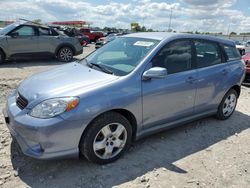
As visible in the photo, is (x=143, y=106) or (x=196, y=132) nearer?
(x=143, y=106)

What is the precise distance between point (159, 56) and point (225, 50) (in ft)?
6.29

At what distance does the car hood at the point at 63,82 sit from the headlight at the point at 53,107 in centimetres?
8

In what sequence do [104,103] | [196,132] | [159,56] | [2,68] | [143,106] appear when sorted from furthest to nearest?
[2,68] < [196,132] < [159,56] < [143,106] < [104,103]

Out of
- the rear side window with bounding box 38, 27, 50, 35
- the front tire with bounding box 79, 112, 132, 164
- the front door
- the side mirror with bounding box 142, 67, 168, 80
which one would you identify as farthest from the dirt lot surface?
the rear side window with bounding box 38, 27, 50, 35

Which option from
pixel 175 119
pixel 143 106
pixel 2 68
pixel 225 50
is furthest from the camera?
pixel 2 68

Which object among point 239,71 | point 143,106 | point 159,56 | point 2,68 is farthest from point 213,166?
point 2,68

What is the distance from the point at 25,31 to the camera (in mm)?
10359

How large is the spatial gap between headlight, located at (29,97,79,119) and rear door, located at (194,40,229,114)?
7.40 feet

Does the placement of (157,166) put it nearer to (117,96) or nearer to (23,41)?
(117,96)

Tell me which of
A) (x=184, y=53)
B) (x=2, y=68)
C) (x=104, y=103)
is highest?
(x=184, y=53)

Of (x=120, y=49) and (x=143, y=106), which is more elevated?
(x=120, y=49)

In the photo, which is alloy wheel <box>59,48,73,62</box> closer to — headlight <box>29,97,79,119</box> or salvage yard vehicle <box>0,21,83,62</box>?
salvage yard vehicle <box>0,21,83,62</box>

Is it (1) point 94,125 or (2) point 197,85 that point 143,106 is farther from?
(2) point 197,85

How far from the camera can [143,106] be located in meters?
3.53
